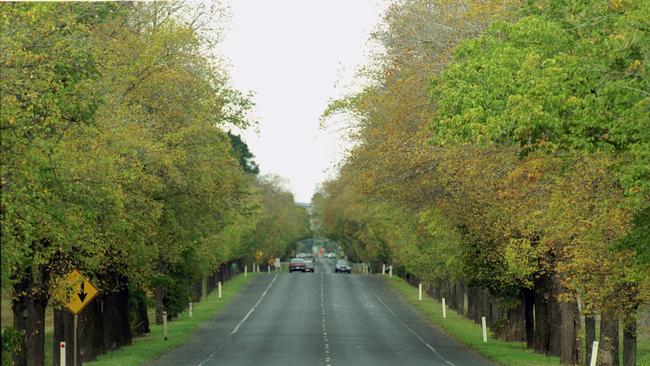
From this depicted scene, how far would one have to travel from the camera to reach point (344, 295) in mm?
93938

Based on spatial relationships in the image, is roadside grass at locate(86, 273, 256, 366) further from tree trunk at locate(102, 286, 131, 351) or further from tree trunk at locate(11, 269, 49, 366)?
tree trunk at locate(11, 269, 49, 366)

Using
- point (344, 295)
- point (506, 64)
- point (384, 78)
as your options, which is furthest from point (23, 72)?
point (344, 295)

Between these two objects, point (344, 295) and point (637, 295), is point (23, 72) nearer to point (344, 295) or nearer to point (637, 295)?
point (637, 295)

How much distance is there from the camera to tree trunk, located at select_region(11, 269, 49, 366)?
3166 centimetres

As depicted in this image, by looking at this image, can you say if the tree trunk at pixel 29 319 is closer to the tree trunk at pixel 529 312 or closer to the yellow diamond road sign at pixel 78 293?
the yellow diamond road sign at pixel 78 293

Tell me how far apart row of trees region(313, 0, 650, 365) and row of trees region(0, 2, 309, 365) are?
5.22 m

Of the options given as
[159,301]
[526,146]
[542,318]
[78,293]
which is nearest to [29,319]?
[78,293]

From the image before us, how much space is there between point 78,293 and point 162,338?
Answer: 851 inches

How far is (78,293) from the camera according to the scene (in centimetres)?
3238

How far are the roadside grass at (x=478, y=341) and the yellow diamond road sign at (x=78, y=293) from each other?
504 inches

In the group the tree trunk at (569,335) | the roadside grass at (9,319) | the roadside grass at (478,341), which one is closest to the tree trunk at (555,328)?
the roadside grass at (478,341)

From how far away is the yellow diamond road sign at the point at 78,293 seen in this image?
30.9 meters

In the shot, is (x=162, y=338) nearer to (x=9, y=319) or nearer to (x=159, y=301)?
(x=159, y=301)

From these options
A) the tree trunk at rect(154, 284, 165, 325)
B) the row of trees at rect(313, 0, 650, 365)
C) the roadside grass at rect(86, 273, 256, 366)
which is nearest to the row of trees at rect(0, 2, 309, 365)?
the roadside grass at rect(86, 273, 256, 366)
